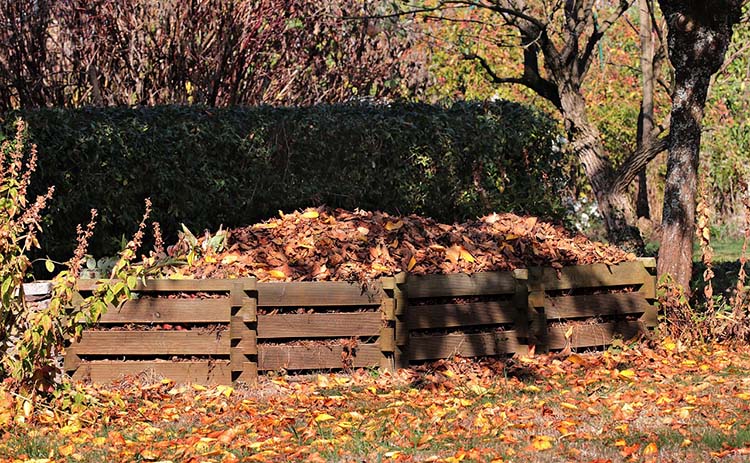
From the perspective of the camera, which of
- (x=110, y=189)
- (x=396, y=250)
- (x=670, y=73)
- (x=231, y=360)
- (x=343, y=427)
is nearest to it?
(x=343, y=427)

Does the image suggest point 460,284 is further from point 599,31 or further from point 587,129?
point 599,31

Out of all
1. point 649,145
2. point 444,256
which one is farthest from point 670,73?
point 444,256

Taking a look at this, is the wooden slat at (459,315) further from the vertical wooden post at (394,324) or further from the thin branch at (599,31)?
the thin branch at (599,31)

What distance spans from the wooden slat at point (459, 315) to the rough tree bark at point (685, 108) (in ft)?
6.17

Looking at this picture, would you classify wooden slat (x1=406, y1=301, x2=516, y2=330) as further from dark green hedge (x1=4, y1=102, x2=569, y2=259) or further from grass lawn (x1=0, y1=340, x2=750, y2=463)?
dark green hedge (x1=4, y1=102, x2=569, y2=259)

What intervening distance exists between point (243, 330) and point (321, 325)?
557mm

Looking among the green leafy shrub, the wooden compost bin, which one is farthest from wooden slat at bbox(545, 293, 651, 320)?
the green leafy shrub

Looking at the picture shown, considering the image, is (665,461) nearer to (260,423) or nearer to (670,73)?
(260,423)

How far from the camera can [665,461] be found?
187 inches

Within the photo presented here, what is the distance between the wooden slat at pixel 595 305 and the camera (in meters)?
7.75

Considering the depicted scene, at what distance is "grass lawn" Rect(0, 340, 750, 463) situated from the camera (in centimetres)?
504

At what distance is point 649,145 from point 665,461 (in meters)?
5.88

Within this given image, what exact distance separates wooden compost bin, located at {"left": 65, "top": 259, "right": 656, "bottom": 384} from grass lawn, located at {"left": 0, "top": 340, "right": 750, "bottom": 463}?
0.14m

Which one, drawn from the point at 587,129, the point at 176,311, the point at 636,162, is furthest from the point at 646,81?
the point at 176,311
